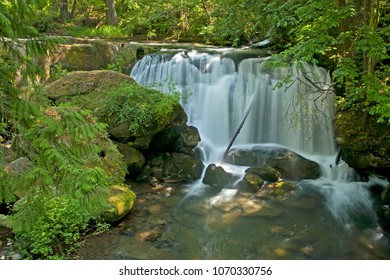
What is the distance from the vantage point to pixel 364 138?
6.98 meters

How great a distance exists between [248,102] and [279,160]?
2378 millimetres

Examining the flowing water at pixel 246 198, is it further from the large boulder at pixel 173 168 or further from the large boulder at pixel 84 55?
the large boulder at pixel 84 55

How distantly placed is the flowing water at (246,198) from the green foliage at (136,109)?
155cm

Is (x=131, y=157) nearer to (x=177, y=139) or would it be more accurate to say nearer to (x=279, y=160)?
(x=177, y=139)

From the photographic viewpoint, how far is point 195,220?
6488 mm

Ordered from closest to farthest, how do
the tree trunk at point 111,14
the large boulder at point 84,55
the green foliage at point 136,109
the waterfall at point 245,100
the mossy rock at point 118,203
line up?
the mossy rock at point 118,203 → the green foliage at point 136,109 → the waterfall at point 245,100 → the large boulder at point 84,55 → the tree trunk at point 111,14

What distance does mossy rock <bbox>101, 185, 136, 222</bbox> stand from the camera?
5711 mm

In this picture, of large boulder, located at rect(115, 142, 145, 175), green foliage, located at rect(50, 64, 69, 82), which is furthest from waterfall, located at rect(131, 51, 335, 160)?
green foliage, located at rect(50, 64, 69, 82)

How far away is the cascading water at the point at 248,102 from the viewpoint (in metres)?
9.10

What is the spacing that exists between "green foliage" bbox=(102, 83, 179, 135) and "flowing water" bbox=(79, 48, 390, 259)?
1.55 metres

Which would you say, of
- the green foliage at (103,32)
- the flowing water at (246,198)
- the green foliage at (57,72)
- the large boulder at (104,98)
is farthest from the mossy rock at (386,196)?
the green foliage at (103,32)

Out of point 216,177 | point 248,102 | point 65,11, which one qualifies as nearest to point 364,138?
point 216,177

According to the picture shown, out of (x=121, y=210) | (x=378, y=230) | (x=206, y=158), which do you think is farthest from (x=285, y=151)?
(x=121, y=210)

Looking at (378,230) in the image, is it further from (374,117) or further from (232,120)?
(232,120)
